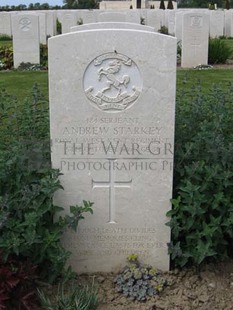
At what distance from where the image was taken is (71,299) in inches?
122

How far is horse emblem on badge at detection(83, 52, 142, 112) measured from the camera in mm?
3242

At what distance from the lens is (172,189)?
358 centimetres

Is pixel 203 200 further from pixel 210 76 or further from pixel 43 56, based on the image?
pixel 43 56

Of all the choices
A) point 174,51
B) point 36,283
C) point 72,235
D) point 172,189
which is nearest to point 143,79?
point 174,51

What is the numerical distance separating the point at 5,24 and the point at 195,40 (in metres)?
15.0

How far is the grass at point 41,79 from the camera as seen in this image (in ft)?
33.7

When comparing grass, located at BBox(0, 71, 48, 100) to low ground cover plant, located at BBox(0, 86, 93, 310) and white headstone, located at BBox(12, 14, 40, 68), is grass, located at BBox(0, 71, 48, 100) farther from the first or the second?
low ground cover plant, located at BBox(0, 86, 93, 310)

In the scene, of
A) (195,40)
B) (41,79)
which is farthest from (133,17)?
(41,79)

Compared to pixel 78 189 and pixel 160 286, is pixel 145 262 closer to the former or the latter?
pixel 160 286

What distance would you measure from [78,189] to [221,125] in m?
1.14

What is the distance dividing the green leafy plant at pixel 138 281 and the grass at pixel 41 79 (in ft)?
21.0

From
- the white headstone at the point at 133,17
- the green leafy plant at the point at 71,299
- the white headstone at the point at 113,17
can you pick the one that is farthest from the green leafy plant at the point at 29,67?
the green leafy plant at the point at 71,299

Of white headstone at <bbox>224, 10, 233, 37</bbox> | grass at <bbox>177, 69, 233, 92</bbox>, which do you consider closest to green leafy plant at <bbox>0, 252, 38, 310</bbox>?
grass at <bbox>177, 69, 233, 92</bbox>

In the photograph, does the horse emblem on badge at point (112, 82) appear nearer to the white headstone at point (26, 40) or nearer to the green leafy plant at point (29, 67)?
the green leafy plant at point (29, 67)
